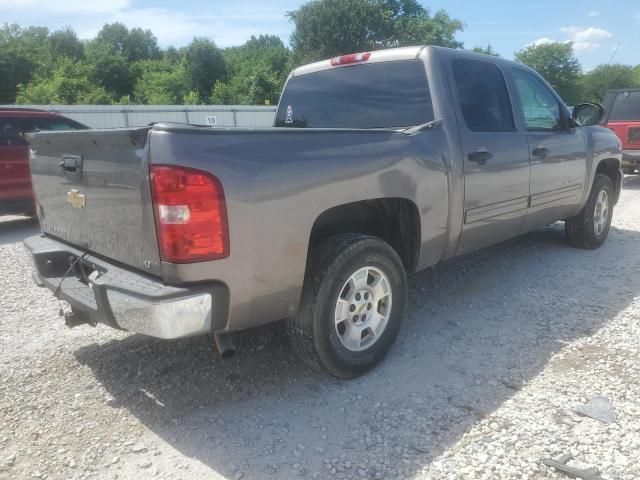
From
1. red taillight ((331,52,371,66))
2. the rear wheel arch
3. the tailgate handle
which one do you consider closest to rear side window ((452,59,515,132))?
red taillight ((331,52,371,66))

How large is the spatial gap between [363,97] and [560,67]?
209ft

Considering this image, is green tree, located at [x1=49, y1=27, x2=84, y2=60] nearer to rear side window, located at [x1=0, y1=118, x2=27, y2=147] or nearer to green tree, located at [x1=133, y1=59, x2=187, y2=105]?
green tree, located at [x1=133, y1=59, x2=187, y2=105]

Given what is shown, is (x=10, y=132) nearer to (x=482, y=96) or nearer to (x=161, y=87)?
(x=482, y=96)

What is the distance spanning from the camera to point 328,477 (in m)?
2.27

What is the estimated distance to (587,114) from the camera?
521 centimetres

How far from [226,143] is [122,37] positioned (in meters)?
86.1

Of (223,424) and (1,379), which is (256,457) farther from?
(1,379)

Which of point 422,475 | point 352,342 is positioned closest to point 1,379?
point 352,342

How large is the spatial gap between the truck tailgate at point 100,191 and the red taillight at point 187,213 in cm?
7

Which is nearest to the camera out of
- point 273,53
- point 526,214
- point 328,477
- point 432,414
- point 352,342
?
point 328,477

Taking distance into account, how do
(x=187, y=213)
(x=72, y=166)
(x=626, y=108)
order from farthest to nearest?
(x=626, y=108), (x=72, y=166), (x=187, y=213)

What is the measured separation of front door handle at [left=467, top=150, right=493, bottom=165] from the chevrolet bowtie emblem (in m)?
2.44

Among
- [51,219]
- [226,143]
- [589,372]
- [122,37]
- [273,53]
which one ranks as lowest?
[589,372]

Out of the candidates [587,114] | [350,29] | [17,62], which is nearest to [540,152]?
[587,114]
